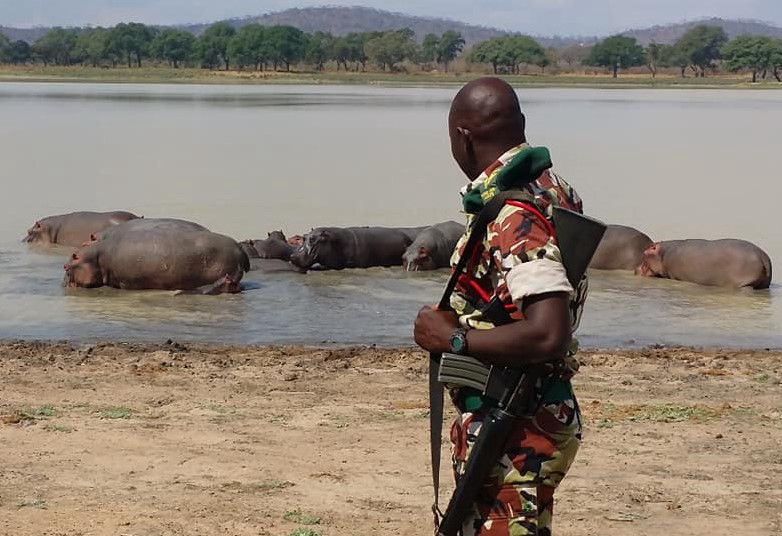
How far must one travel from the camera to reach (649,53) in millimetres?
170125

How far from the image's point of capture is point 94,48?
509 ft

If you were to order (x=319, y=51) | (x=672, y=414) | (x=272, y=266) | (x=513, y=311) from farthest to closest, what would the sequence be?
(x=319, y=51) < (x=272, y=266) < (x=672, y=414) < (x=513, y=311)

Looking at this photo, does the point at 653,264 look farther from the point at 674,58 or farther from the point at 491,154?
the point at 674,58

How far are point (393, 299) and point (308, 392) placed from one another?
15.6ft

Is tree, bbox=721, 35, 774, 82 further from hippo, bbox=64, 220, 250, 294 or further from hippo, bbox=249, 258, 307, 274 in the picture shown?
hippo, bbox=64, 220, 250, 294

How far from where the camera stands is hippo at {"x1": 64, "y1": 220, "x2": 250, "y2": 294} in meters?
13.6

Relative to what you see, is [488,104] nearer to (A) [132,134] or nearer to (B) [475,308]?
(B) [475,308]

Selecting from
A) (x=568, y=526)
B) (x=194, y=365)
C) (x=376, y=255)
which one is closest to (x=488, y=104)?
(x=568, y=526)

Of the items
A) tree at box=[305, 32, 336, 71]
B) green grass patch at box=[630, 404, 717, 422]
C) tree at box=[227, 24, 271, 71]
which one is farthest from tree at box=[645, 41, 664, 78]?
green grass patch at box=[630, 404, 717, 422]

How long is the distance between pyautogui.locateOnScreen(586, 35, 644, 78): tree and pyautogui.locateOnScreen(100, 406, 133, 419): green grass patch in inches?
6328

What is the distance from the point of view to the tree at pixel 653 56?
16675 centimetres

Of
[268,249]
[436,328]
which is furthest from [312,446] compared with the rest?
[268,249]

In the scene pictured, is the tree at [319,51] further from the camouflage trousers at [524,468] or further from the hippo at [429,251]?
the camouflage trousers at [524,468]

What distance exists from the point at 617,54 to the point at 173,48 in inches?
2248
